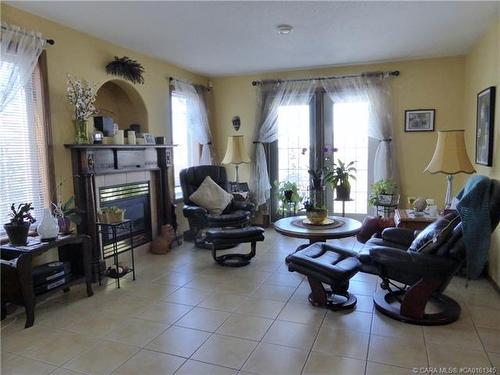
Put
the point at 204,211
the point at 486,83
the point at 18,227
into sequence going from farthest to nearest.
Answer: the point at 204,211 < the point at 486,83 < the point at 18,227

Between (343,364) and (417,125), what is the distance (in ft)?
13.2

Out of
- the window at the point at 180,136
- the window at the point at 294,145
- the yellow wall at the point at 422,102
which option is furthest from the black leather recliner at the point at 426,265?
the window at the point at 180,136

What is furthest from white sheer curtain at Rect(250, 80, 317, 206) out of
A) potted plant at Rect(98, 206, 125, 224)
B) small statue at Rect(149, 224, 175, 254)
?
potted plant at Rect(98, 206, 125, 224)

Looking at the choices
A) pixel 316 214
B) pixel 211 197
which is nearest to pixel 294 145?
pixel 211 197

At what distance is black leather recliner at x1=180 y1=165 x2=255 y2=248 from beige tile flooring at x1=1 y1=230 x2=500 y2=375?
44.4 inches

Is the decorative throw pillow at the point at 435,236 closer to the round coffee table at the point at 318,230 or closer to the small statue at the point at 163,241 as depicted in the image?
the round coffee table at the point at 318,230

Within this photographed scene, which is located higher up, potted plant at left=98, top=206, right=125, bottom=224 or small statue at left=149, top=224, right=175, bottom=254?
potted plant at left=98, top=206, right=125, bottom=224

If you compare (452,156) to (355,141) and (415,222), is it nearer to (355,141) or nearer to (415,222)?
(415,222)

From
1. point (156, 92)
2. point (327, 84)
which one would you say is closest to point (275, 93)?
point (327, 84)

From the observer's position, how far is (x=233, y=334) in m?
2.61

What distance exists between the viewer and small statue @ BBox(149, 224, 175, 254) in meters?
4.67

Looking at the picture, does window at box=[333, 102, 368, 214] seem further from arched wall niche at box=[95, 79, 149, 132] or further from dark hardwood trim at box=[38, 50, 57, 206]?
dark hardwood trim at box=[38, 50, 57, 206]

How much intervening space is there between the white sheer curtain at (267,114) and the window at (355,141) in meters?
0.58

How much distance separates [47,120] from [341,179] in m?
3.41
